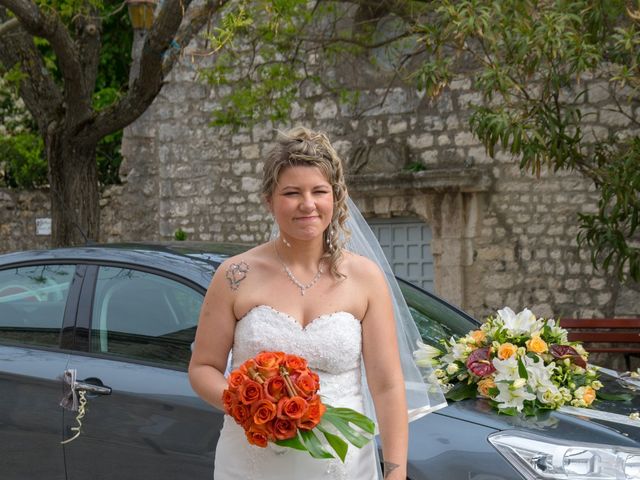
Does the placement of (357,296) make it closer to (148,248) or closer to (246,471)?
(246,471)

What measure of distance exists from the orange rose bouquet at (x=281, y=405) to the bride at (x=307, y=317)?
163 mm

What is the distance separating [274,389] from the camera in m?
2.48

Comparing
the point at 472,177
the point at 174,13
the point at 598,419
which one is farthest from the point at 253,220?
the point at 598,419

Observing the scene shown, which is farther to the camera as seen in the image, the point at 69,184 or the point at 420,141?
the point at 420,141

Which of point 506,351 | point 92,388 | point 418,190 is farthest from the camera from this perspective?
point 418,190

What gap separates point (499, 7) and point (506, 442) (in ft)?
15.2

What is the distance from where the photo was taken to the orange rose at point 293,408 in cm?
245

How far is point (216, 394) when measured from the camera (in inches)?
108

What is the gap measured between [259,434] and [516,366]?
156 cm

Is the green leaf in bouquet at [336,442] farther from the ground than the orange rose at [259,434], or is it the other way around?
the orange rose at [259,434]

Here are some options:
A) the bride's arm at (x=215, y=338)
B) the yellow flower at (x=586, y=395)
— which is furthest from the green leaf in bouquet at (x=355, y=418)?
the yellow flower at (x=586, y=395)


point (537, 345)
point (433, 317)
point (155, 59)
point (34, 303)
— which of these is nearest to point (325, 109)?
point (155, 59)

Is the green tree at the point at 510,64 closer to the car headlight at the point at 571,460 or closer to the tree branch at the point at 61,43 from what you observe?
the tree branch at the point at 61,43

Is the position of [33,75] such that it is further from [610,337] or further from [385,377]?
[385,377]
